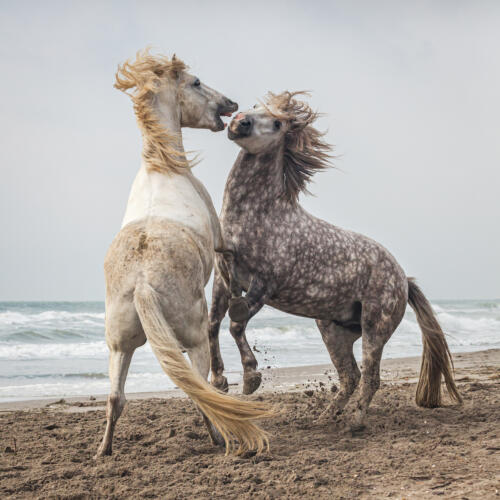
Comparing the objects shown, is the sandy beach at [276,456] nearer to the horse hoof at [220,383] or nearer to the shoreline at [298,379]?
the horse hoof at [220,383]

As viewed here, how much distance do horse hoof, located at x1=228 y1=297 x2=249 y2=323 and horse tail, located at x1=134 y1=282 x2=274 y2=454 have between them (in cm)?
98

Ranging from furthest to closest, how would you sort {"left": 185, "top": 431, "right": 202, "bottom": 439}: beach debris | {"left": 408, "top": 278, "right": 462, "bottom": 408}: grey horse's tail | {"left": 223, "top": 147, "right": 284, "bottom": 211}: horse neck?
{"left": 408, "top": 278, "right": 462, "bottom": 408}: grey horse's tail → {"left": 223, "top": 147, "right": 284, "bottom": 211}: horse neck → {"left": 185, "top": 431, "right": 202, "bottom": 439}: beach debris

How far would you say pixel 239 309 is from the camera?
4.25m

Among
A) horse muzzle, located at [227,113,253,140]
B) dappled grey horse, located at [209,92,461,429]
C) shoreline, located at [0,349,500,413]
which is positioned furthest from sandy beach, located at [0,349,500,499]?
horse muzzle, located at [227,113,253,140]

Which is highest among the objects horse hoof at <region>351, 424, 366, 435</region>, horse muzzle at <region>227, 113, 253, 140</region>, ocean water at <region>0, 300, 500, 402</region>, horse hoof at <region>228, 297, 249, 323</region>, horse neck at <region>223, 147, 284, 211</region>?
horse muzzle at <region>227, 113, 253, 140</region>

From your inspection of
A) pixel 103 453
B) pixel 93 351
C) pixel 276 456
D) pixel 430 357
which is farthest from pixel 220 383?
pixel 93 351

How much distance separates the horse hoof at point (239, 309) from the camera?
425 cm

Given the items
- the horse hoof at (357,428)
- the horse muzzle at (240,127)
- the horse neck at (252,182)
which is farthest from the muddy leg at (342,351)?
the horse muzzle at (240,127)

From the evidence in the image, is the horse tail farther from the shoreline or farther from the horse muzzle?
the shoreline

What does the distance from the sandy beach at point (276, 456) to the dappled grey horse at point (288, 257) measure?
51 cm

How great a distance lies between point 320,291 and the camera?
182 inches

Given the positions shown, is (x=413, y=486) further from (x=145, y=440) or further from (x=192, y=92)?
(x=192, y=92)

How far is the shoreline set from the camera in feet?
22.5

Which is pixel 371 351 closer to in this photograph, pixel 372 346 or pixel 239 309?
pixel 372 346
